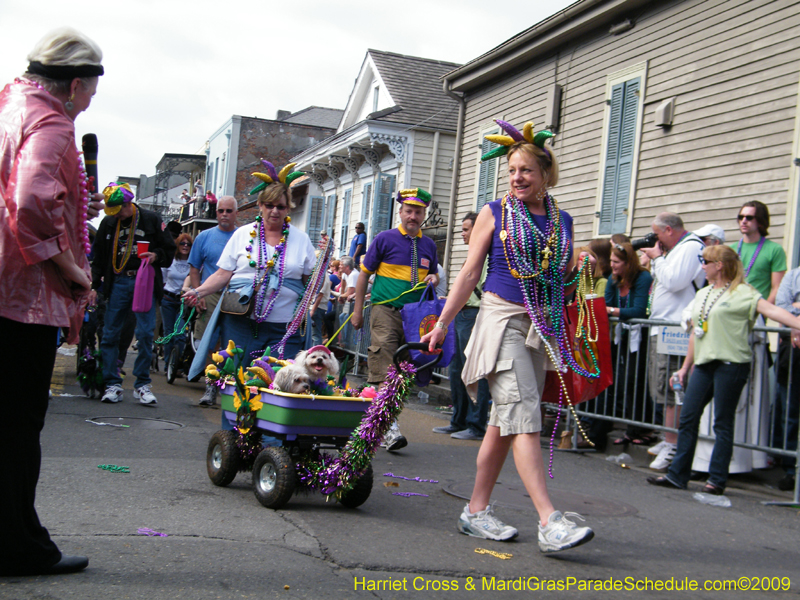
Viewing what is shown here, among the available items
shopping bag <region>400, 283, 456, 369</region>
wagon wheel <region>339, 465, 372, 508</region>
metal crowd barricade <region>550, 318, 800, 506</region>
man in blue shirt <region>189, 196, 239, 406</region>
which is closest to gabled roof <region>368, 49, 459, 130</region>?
man in blue shirt <region>189, 196, 239, 406</region>

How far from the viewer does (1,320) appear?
312 cm

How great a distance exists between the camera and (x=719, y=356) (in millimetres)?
6285

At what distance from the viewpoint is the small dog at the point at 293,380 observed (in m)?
5.01

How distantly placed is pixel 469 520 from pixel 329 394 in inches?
47.8

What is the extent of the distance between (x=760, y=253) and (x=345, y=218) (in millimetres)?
22239

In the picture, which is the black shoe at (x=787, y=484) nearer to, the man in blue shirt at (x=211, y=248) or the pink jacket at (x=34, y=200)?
the man in blue shirt at (x=211, y=248)

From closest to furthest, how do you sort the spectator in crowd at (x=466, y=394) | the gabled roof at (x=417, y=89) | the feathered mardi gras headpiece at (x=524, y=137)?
the feathered mardi gras headpiece at (x=524, y=137) → the spectator in crowd at (x=466, y=394) → the gabled roof at (x=417, y=89)

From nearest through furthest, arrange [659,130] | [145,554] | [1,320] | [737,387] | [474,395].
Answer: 1. [1,320]
2. [145,554]
3. [474,395]
4. [737,387]
5. [659,130]

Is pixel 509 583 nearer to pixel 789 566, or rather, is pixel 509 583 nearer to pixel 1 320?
pixel 789 566

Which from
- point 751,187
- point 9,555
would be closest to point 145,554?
point 9,555

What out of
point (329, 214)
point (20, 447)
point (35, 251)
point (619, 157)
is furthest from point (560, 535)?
point (329, 214)

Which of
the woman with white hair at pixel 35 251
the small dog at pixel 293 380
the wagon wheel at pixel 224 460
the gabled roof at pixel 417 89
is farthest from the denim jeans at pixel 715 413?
the gabled roof at pixel 417 89

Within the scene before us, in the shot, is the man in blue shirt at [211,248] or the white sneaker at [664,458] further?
the man in blue shirt at [211,248]

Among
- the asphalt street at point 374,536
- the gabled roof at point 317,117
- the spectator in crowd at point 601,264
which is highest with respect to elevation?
the gabled roof at point 317,117
